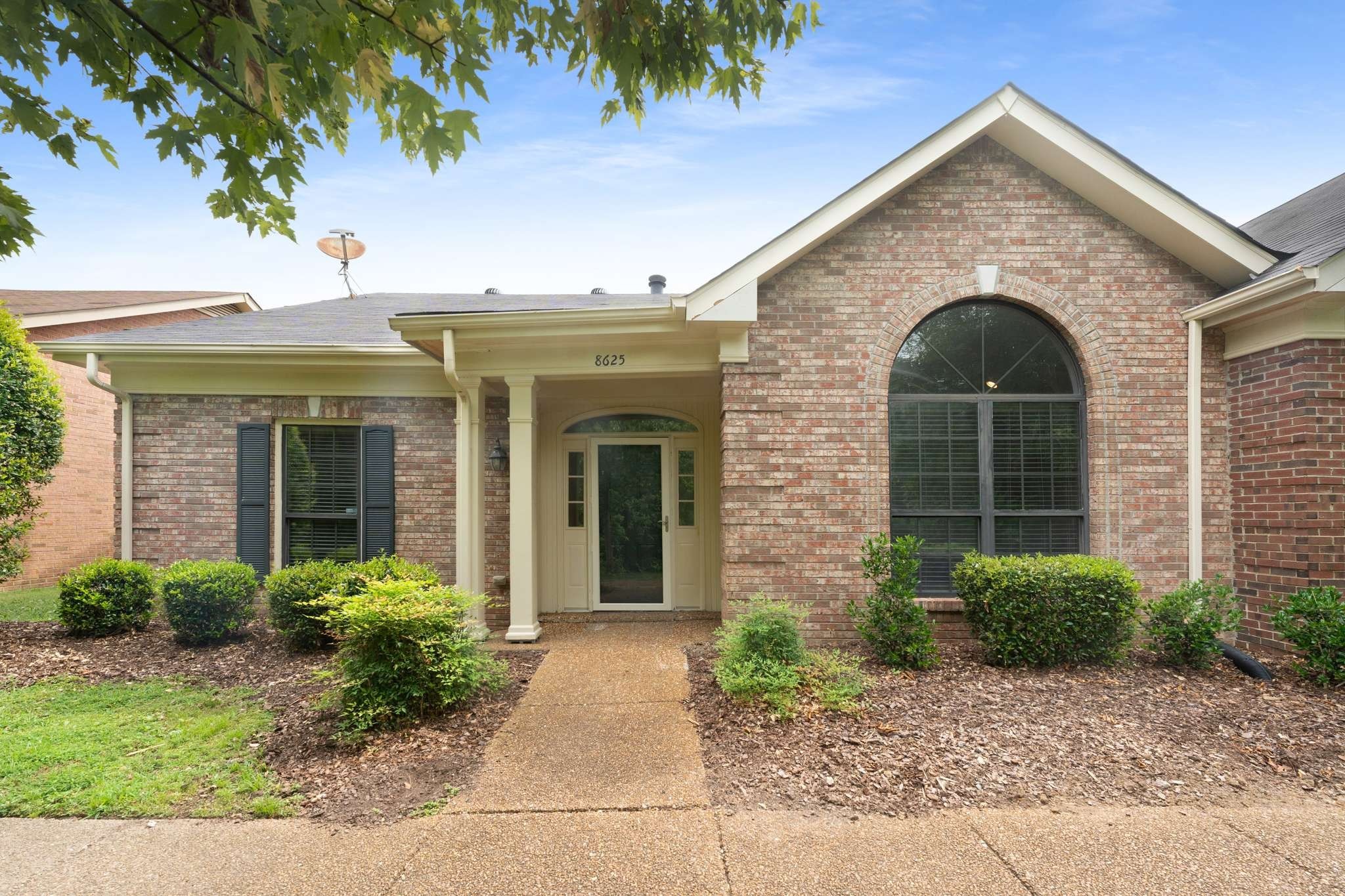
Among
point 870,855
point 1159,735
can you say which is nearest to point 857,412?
point 1159,735

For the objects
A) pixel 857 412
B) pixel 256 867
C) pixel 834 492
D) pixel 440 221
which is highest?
pixel 440 221

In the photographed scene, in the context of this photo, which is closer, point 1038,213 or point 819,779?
point 819,779

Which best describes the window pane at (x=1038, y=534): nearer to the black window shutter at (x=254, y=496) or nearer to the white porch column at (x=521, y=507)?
the white porch column at (x=521, y=507)

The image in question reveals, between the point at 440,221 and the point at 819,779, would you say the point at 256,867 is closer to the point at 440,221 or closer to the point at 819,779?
the point at 819,779

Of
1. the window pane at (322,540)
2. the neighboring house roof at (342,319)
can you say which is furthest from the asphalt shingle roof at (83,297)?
the window pane at (322,540)

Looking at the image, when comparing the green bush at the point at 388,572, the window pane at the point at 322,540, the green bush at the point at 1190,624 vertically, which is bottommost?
the green bush at the point at 1190,624

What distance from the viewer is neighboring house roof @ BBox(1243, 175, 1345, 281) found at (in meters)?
5.34

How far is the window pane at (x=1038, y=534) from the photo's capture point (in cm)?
606

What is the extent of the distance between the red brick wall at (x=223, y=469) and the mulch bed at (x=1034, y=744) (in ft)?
13.2

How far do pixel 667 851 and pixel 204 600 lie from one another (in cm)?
565

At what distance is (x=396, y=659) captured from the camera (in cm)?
437

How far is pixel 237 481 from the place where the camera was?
7504mm

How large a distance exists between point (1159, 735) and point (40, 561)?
15.1 m

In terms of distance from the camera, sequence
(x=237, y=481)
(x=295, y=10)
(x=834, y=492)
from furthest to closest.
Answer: (x=237, y=481), (x=834, y=492), (x=295, y=10)
